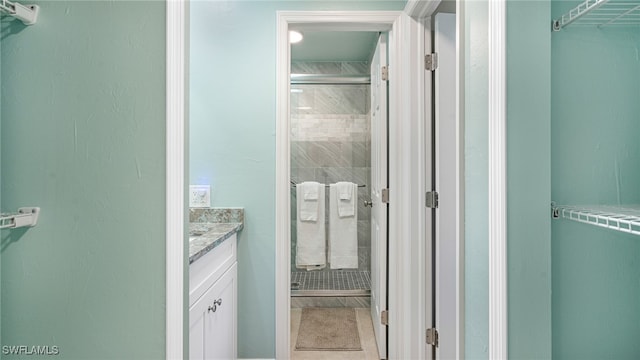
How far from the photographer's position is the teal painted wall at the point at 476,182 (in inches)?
39.6

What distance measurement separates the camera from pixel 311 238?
3730 millimetres

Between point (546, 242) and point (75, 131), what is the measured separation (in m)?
1.14

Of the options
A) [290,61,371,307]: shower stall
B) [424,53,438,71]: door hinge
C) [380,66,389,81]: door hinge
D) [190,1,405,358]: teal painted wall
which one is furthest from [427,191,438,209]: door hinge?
[290,61,371,307]: shower stall

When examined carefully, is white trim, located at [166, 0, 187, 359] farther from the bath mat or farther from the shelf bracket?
the bath mat

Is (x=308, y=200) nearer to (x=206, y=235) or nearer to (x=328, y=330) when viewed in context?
(x=328, y=330)

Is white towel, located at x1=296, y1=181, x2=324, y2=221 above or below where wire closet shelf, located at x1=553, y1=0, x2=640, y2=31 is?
below

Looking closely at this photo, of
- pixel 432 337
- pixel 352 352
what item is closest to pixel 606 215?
pixel 432 337

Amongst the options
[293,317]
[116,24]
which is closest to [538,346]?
[116,24]

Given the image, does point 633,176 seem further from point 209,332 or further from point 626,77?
point 209,332

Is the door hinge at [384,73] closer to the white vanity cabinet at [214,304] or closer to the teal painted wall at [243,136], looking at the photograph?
the teal painted wall at [243,136]

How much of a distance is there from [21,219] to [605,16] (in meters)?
1.43

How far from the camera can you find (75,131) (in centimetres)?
97

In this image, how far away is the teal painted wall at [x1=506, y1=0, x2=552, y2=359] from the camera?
882 millimetres

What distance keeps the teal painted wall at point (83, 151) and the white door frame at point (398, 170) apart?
4.13 feet
